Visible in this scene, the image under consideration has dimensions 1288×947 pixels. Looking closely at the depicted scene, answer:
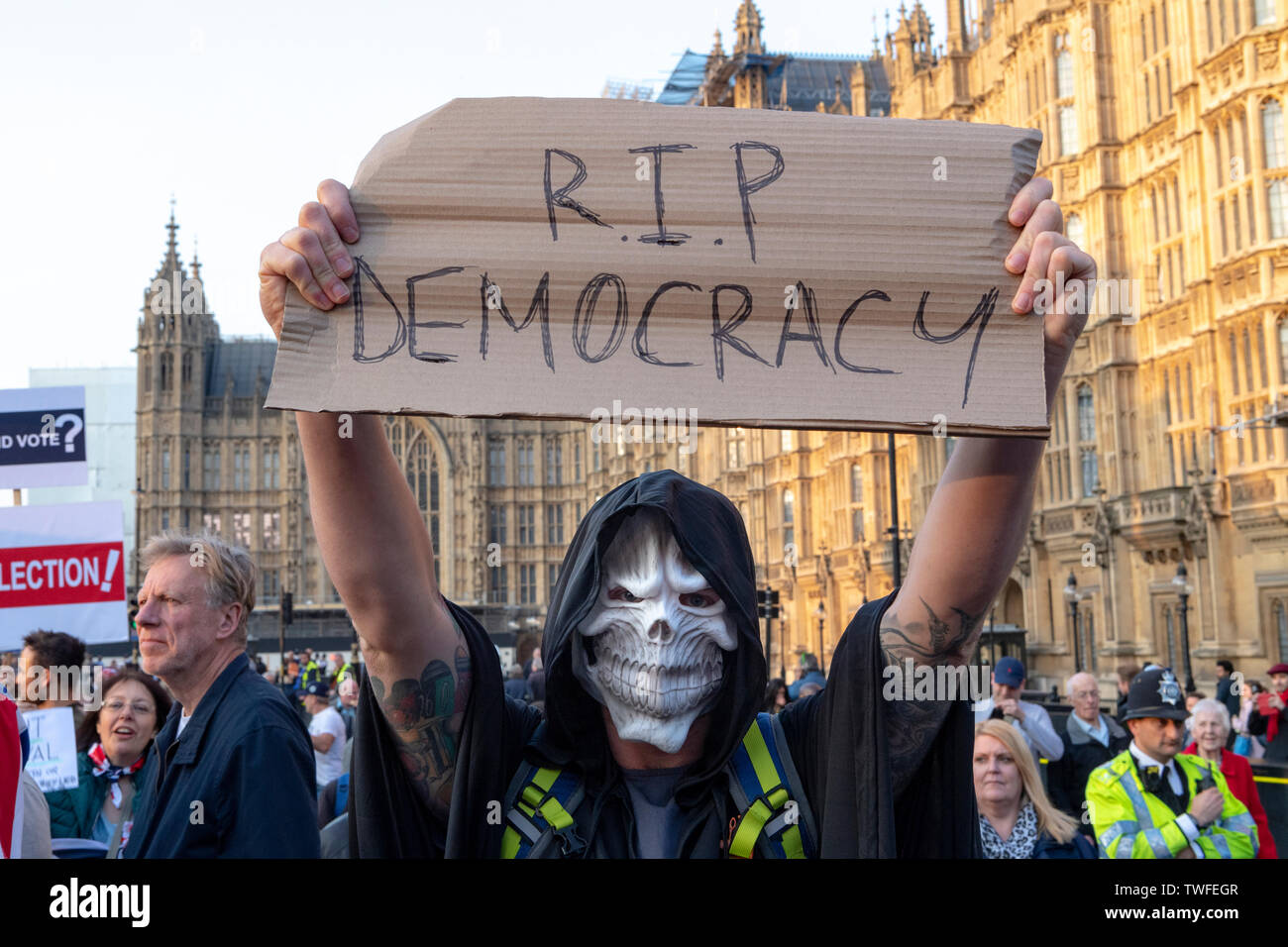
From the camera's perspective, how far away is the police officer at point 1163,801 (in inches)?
184

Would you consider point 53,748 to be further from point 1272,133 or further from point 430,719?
point 1272,133

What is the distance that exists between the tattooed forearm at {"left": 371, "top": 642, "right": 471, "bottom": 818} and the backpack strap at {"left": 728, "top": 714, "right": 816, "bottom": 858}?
431 millimetres

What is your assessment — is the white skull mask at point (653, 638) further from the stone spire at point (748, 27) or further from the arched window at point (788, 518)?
the stone spire at point (748, 27)

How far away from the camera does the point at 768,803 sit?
196 centimetres

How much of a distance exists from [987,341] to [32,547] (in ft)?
18.3

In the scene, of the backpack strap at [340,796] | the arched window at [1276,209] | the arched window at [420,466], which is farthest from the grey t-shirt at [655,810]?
the arched window at [420,466]

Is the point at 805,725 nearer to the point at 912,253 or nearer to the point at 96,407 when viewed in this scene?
the point at 912,253

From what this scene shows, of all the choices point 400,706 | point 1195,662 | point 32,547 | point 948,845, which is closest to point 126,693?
point 32,547

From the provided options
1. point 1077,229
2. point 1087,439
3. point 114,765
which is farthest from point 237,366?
point 114,765

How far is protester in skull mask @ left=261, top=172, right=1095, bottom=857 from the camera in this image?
1913 millimetres

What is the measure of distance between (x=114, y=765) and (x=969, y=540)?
386 cm

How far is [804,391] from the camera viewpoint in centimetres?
185

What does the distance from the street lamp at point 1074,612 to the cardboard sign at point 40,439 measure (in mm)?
19720

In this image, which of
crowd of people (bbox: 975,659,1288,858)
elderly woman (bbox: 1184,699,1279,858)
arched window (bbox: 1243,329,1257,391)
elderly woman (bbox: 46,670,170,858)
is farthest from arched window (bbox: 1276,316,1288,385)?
elderly woman (bbox: 46,670,170,858)
